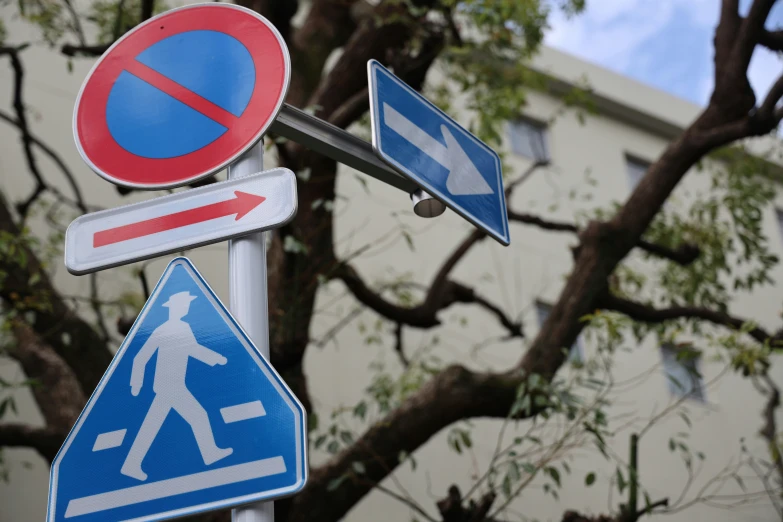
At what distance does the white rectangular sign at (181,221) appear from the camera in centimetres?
207

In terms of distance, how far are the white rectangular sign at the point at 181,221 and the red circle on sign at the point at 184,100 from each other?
3.0 inches

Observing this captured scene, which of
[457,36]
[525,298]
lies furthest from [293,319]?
[525,298]

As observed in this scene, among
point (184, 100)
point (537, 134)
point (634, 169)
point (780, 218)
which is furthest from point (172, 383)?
point (780, 218)

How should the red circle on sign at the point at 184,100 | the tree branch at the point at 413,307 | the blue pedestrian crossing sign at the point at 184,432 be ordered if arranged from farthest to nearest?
the tree branch at the point at 413,307 < the red circle on sign at the point at 184,100 < the blue pedestrian crossing sign at the point at 184,432

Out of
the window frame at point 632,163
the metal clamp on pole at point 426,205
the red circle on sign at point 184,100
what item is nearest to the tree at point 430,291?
the red circle on sign at point 184,100

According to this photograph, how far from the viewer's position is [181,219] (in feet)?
7.02

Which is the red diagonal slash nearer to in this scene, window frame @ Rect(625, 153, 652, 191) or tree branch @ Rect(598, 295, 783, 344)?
tree branch @ Rect(598, 295, 783, 344)

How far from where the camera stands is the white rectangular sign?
207 cm

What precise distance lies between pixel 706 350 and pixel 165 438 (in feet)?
34.9

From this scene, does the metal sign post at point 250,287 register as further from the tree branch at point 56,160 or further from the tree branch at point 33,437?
the tree branch at point 56,160

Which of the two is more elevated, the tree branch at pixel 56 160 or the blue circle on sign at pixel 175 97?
the blue circle on sign at pixel 175 97

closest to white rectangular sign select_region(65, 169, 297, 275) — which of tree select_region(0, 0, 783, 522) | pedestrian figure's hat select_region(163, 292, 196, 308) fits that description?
pedestrian figure's hat select_region(163, 292, 196, 308)

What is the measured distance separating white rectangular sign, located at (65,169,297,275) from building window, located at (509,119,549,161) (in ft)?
31.0

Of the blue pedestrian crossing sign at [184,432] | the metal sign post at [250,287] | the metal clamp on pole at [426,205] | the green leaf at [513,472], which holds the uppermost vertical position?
the metal clamp on pole at [426,205]
